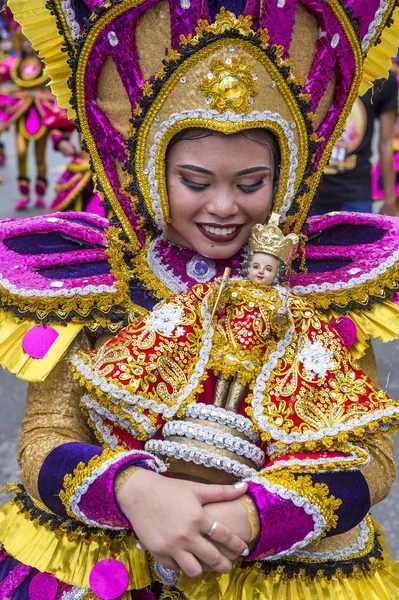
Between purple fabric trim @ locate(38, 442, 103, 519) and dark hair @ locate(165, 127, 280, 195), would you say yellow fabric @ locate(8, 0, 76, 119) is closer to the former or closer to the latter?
dark hair @ locate(165, 127, 280, 195)

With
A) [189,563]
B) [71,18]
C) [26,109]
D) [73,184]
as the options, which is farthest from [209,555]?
[26,109]

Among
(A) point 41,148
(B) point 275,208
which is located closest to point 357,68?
(B) point 275,208

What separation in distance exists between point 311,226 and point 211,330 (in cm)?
64

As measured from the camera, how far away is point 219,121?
196 cm

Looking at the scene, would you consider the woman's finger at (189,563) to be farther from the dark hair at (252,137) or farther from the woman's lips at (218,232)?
the dark hair at (252,137)

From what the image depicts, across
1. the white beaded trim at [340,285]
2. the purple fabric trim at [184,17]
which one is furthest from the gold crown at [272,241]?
the purple fabric trim at [184,17]

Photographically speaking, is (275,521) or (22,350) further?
(22,350)

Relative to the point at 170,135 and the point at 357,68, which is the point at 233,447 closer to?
the point at 170,135

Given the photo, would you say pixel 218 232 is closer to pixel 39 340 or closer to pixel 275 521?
pixel 39 340

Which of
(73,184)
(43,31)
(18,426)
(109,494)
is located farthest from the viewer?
(73,184)

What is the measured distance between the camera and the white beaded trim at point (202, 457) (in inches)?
71.0

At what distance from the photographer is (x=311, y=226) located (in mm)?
2432

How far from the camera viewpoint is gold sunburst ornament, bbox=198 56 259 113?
1.96 m

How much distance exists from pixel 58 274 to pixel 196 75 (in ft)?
1.91
